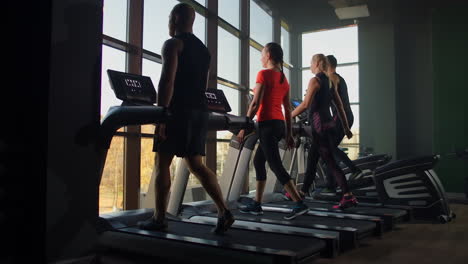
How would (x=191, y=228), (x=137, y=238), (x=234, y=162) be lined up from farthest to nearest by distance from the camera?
(x=234, y=162) → (x=191, y=228) → (x=137, y=238)

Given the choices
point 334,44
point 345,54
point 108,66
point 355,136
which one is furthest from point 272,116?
point 334,44

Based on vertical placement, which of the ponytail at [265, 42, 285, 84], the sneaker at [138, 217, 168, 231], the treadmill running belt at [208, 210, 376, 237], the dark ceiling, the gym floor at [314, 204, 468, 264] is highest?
the dark ceiling

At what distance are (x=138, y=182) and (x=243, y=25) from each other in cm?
343

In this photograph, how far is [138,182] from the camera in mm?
4527

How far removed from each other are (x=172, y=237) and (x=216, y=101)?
134 centimetres

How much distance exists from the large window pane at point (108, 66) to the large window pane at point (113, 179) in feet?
1.33

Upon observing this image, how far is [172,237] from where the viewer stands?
215 centimetres

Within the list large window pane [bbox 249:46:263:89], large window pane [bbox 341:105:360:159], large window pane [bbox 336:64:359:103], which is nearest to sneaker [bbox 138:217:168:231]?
large window pane [bbox 249:46:263:89]

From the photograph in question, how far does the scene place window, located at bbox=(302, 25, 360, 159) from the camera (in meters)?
7.81

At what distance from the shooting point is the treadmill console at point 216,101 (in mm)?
3140

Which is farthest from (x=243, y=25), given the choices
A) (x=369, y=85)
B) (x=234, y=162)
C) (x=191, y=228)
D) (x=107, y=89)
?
(x=191, y=228)

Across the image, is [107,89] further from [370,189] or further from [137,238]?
[370,189]

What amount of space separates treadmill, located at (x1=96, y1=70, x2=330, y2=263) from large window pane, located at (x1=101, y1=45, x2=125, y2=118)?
57.0 inches

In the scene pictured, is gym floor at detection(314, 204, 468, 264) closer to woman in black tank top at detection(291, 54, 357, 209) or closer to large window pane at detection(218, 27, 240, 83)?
woman in black tank top at detection(291, 54, 357, 209)
